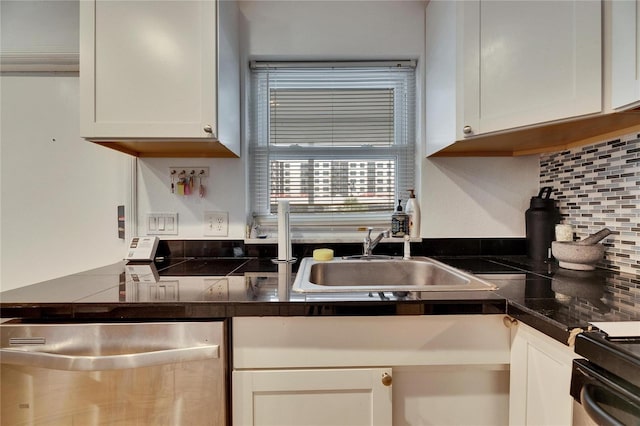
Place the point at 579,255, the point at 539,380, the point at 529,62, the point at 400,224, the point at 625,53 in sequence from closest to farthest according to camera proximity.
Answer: the point at 539,380 → the point at 625,53 → the point at 529,62 → the point at 579,255 → the point at 400,224

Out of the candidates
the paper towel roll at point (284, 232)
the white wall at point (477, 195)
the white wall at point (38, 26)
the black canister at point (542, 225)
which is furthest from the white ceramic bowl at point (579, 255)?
the white wall at point (38, 26)

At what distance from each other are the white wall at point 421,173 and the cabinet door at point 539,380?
76cm

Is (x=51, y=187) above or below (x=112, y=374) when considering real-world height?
above

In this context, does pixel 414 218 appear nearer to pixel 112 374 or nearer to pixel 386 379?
pixel 386 379

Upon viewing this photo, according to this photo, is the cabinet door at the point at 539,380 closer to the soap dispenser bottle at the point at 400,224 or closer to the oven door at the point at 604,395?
the oven door at the point at 604,395

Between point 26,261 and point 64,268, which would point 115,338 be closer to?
point 64,268

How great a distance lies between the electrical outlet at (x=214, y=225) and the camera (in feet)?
4.84

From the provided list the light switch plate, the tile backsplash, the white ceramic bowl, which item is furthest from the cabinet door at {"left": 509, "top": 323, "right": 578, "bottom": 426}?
the light switch plate

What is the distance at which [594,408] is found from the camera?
50cm

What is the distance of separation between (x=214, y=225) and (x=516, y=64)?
144cm

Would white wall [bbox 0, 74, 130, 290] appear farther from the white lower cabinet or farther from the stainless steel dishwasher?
the white lower cabinet

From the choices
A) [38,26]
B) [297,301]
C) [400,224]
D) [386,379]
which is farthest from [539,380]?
[38,26]

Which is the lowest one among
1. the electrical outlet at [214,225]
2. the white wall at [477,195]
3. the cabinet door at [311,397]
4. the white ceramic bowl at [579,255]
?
the cabinet door at [311,397]

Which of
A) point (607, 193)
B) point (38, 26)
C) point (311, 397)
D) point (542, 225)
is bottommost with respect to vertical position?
point (311, 397)
